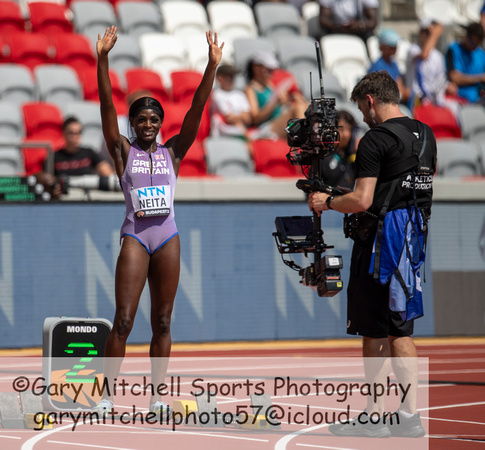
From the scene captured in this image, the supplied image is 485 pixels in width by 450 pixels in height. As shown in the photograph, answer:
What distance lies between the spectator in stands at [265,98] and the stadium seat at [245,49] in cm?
141

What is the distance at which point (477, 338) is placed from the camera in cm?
1321

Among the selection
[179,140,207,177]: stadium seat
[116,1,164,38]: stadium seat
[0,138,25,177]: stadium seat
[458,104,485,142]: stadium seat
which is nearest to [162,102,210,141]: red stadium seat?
[179,140,207,177]: stadium seat

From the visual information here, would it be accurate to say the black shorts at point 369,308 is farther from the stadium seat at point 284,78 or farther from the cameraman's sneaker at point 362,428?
the stadium seat at point 284,78

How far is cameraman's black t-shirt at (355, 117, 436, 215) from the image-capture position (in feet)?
20.4

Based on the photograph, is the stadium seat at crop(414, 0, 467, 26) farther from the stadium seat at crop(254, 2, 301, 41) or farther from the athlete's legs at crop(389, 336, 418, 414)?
the athlete's legs at crop(389, 336, 418, 414)

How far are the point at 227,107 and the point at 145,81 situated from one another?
1649 mm

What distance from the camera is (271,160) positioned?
14.1 m

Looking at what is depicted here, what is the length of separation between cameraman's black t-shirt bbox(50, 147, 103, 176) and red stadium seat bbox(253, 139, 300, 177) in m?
2.73

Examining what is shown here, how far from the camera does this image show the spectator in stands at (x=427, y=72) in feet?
54.7

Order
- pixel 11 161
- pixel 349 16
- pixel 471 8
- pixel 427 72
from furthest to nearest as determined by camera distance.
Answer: pixel 471 8 → pixel 349 16 → pixel 427 72 → pixel 11 161

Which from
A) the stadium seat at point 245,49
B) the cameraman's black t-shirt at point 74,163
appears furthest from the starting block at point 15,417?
the stadium seat at point 245,49

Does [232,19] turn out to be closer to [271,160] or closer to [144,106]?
[271,160]

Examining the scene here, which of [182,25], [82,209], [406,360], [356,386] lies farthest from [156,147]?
[182,25]

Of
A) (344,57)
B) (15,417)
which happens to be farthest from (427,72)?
(15,417)
